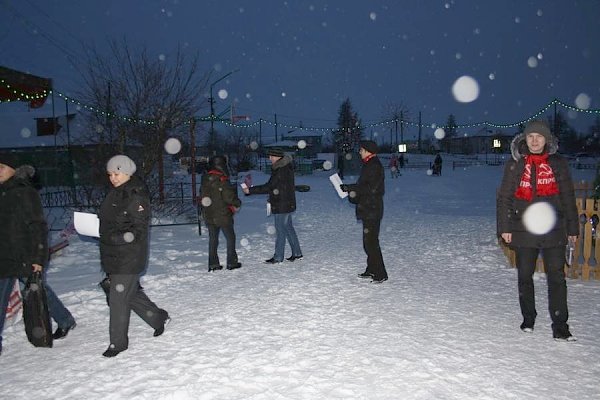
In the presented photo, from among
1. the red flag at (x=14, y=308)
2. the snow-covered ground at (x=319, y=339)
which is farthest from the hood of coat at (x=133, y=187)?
the red flag at (x=14, y=308)

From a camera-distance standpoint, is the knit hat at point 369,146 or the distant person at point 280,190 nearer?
the knit hat at point 369,146

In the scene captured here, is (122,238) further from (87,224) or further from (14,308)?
(14,308)

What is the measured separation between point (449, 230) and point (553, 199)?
23.0 feet

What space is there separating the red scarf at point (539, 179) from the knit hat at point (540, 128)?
0.18 m

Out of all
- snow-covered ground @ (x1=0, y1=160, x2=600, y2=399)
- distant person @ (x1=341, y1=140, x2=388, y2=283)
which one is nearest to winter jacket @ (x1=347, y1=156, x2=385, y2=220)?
distant person @ (x1=341, y1=140, x2=388, y2=283)

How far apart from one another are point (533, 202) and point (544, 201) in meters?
0.10

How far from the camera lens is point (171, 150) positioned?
1345 cm

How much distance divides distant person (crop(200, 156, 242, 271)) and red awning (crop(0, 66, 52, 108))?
3.42 meters

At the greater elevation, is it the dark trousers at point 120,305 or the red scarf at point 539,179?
the red scarf at point 539,179

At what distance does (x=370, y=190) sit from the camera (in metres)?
6.27

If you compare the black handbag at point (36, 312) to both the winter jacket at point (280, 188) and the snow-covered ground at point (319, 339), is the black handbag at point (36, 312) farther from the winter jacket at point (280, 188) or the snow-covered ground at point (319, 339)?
the winter jacket at point (280, 188)

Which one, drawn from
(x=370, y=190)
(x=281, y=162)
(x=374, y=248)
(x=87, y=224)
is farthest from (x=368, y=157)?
(x=87, y=224)

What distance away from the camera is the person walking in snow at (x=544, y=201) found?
419cm

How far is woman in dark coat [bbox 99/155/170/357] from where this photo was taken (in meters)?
3.90
